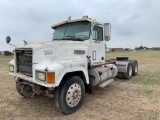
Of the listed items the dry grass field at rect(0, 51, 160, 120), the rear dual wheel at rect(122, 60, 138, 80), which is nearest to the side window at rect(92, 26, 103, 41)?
the dry grass field at rect(0, 51, 160, 120)

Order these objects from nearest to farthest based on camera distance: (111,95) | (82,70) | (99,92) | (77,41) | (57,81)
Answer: (57,81) → (82,70) → (77,41) → (111,95) → (99,92)

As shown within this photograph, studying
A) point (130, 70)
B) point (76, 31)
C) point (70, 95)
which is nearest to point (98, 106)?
point (70, 95)

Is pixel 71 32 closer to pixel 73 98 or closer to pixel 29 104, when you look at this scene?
pixel 73 98

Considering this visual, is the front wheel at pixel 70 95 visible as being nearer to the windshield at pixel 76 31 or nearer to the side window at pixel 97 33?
the windshield at pixel 76 31

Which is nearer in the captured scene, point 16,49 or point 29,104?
point 16,49

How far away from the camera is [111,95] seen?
638 centimetres

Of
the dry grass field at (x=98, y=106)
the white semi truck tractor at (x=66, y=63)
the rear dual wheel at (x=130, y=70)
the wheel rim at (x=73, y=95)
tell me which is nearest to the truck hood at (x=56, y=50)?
the white semi truck tractor at (x=66, y=63)

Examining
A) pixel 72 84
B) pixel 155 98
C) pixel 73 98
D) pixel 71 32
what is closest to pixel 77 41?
pixel 71 32

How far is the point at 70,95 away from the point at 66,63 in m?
0.90

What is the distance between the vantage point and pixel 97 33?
20.5ft

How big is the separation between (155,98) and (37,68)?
163 inches

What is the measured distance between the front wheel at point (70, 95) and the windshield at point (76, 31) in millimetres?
1533

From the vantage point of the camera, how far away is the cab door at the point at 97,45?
5984 mm

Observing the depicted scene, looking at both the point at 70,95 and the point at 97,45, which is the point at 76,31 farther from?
the point at 70,95
